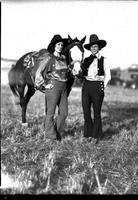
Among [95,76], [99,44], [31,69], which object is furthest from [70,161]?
[31,69]

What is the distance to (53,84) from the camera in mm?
4844

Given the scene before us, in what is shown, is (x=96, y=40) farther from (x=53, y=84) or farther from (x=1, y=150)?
(x=1, y=150)

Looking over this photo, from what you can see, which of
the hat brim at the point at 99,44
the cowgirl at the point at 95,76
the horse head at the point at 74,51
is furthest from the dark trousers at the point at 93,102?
the hat brim at the point at 99,44

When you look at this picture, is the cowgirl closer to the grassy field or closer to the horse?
the horse

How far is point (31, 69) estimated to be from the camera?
5.89m

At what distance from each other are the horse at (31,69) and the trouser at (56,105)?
14 cm

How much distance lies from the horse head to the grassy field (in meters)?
0.73

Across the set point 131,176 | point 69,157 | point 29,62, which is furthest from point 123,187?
point 29,62

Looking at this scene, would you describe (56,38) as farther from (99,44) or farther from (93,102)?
(93,102)

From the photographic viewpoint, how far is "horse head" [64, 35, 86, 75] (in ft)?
15.5

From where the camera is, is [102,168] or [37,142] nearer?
[102,168]

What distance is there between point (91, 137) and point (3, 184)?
1643mm

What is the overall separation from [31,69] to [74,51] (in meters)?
1.31

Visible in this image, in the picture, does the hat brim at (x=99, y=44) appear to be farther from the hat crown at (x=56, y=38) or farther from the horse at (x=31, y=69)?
the hat crown at (x=56, y=38)
